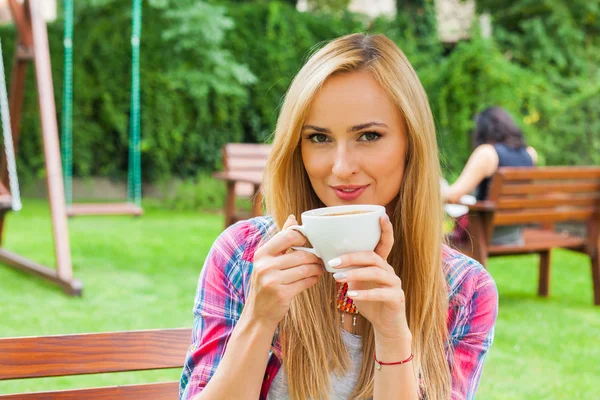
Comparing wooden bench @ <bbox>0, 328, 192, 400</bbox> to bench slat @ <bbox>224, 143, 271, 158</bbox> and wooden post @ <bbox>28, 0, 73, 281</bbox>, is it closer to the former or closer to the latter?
wooden post @ <bbox>28, 0, 73, 281</bbox>

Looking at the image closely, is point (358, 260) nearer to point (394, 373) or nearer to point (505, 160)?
point (394, 373)

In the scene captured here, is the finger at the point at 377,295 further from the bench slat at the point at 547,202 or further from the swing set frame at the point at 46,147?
the swing set frame at the point at 46,147

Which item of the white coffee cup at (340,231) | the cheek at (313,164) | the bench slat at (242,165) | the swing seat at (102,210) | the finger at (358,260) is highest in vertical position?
the cheek at (313,164)

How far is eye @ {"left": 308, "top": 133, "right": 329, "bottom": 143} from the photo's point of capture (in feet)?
5.41

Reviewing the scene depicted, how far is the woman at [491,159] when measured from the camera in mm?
5535

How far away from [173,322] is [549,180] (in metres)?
2.86

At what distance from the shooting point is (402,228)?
177 centimetres

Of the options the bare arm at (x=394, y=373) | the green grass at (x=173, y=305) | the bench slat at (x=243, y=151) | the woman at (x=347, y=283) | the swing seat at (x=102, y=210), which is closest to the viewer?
the bare arm at (x=394, y=373)

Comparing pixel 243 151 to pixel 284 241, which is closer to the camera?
pixel 284 241

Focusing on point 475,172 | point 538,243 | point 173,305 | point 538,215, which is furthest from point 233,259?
point 538,243

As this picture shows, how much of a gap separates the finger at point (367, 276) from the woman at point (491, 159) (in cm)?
415

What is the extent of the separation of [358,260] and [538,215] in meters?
4.58

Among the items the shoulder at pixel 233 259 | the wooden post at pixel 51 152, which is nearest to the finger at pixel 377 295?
the shoulder at pixel 233 259

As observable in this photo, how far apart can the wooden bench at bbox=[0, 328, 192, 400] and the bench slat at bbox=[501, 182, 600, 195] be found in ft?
12.7
